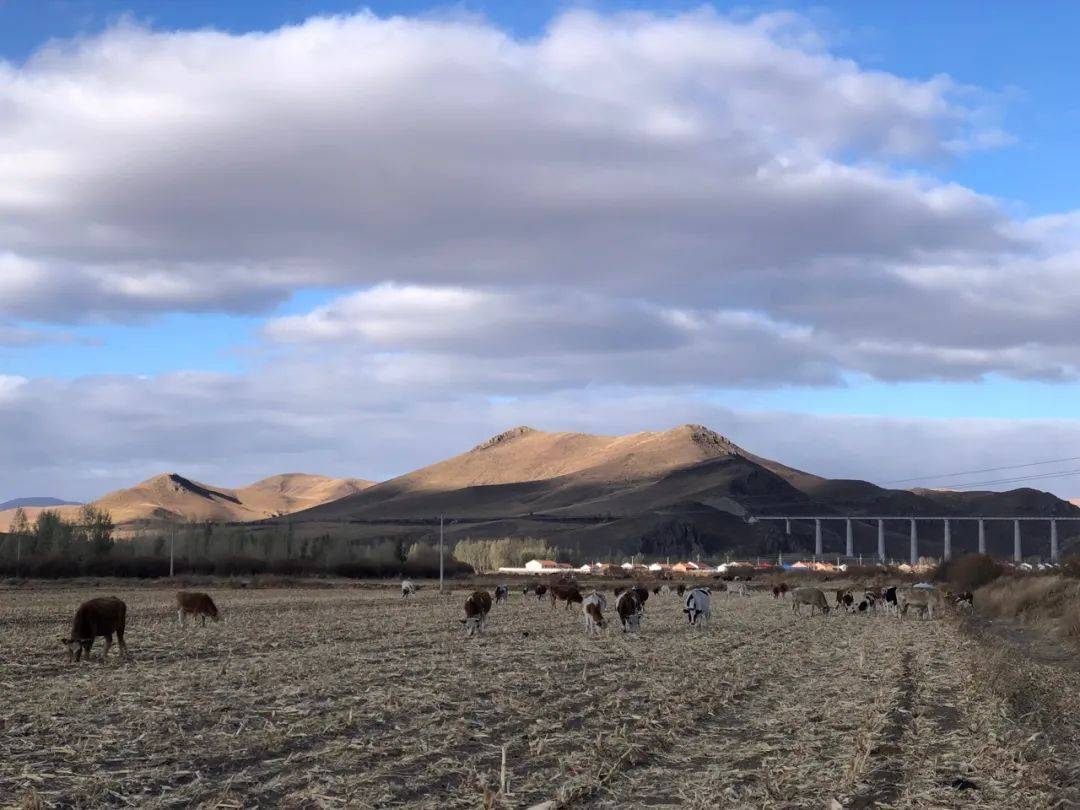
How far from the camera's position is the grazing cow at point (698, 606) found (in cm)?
4206

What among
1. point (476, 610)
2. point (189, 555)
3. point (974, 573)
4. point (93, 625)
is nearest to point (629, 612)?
point (476, 610)

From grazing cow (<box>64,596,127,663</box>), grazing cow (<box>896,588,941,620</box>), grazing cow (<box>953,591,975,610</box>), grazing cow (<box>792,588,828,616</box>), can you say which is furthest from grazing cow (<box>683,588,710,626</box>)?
grazing cow (<box>953,591,975,610</box>)

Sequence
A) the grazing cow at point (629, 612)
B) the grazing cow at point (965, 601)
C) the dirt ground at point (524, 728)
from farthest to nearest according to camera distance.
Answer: the grazing cow at point (965, 601) < the grazing cow at point (629, 612) < the dirt ground at point (524, 728)

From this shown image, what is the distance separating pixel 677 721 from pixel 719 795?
4.78m

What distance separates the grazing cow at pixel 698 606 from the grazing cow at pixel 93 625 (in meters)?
20.7

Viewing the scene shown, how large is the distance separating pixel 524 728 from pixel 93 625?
13934 millimetres

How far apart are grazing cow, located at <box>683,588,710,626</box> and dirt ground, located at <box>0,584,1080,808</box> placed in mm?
10758

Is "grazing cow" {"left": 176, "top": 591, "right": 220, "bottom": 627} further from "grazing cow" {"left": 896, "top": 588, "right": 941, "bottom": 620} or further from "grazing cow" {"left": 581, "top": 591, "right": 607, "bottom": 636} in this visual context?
"grazing cow" {"left": 896, "top": 588, "right": 941, "bottom": 620}

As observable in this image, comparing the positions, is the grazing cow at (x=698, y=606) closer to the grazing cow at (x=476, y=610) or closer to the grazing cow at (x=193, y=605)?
the grazing cow at (x=476, y=610)

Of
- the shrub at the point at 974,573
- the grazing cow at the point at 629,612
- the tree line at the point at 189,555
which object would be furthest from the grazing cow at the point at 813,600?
the tree line at the point at 189,555

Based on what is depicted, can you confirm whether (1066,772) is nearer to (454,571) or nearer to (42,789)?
(42,789)

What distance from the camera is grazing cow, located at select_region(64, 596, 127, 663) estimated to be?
2647 cm

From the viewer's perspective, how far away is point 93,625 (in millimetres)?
26672

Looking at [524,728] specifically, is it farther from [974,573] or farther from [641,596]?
[974,573]
